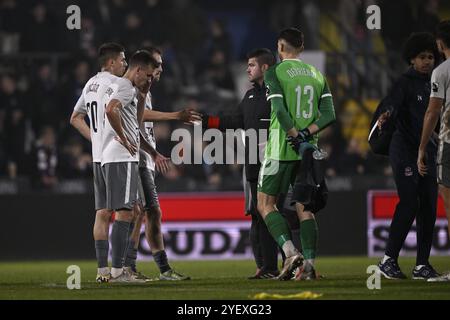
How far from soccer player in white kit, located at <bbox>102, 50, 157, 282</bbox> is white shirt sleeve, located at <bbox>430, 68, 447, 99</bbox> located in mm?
2605

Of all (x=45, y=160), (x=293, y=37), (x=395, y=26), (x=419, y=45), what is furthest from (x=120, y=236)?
(x=395, y=26)

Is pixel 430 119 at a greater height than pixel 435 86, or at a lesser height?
lesser

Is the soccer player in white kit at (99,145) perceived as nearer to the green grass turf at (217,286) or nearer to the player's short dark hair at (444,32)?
the green grass turf at (217,286)

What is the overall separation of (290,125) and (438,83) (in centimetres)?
138

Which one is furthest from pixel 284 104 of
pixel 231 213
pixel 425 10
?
pixel 425 10

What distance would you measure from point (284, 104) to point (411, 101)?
1.27m

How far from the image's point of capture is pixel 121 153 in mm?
10117

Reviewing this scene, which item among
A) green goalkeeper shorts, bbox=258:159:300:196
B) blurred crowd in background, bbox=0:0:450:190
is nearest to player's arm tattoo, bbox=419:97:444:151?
green goalkeeper shorts, bbox=258:159:300:196

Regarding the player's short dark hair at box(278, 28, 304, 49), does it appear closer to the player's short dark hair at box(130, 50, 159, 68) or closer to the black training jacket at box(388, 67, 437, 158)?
the black training jacket at box(388, 67, 437, 158)

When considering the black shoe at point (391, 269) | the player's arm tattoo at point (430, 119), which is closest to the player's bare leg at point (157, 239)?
the black shoe at point (391, 269)

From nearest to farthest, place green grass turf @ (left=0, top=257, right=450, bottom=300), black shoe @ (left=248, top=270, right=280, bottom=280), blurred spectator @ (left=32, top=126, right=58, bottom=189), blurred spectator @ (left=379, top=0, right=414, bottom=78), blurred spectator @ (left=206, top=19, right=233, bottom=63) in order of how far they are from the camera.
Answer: green grass turf @ (left=0, top=257, right=450, bottom=300) → black shoe @ (left=248, top=270, right=280, bottom=280) → blurred spectator @ (left=32, top=126, right=58, bottom=189) → blurred spectator @ (left=379, top=0, right=414, bottom=78) → blurred spectator @ (left=206, top=19, right=233, bottom=63)

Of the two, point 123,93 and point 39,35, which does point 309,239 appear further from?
point 39,35

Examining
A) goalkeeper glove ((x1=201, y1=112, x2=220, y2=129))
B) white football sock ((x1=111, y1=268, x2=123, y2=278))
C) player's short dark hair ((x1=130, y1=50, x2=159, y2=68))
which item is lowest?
white football sock ((x1=111, y1=268, x2=123, y2=278))

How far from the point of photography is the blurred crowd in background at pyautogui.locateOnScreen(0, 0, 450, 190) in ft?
57.4
